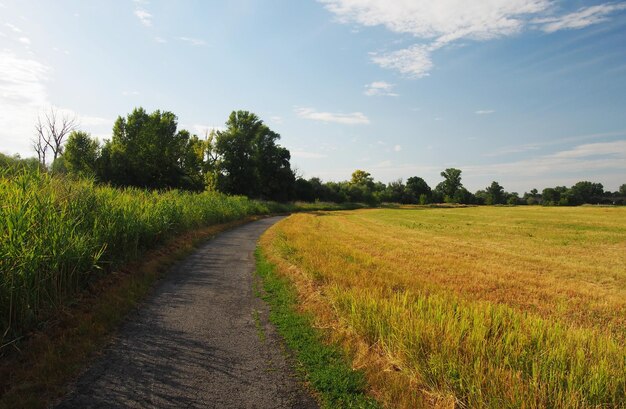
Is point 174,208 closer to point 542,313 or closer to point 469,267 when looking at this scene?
point 469,267

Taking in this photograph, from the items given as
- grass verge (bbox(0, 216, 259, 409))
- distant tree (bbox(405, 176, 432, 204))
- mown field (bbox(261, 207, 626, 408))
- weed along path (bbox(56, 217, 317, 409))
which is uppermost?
distant tree (bbox(405, 176, 432, 204))

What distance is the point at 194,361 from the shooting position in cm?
475

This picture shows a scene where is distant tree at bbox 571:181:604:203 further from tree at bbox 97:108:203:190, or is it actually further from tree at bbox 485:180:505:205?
tree at bbox 97:108:203:190

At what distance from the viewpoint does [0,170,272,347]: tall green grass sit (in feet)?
16.9

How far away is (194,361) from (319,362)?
169cm

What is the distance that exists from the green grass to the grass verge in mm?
2767

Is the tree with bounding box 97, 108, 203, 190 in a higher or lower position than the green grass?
higher

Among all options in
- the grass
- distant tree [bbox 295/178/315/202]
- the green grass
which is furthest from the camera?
distant tree [bbox 295/178/315/202]

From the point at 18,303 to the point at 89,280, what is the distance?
7.73 ft

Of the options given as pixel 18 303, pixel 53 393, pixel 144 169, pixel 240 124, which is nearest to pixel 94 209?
pixel 18 303

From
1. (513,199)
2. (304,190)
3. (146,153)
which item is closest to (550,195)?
(513,199)

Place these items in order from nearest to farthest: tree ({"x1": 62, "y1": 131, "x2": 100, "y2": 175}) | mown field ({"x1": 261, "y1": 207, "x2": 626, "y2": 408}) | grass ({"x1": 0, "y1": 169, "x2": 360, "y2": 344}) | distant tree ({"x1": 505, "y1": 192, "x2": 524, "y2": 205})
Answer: mown field ({"x1": 261, "y1": 207, "x2": 626, "y2": 408})
grass ({"x1": 0, "y1": 169, "x2": 360, "y2": 344})
tree ({"x1": 62, "y1": 131, "x2": 100, "y2": 175})
distant tree ({"x1": 505, "y1": 192, "x2": 524, "y2": 205})

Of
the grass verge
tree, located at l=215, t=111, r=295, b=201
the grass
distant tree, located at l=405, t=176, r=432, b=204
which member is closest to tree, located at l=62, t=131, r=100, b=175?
tree, located at l=215, t=111, r=295, b=201

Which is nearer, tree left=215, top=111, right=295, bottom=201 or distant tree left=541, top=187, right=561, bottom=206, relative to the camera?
tree left=215, top=111, right=295, bottom=201
